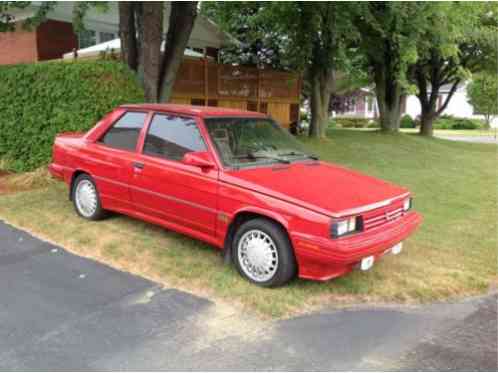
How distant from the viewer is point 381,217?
4.31m

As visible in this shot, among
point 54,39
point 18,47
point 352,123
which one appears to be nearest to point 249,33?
point 54,39

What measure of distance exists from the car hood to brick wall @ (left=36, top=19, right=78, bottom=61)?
13806mm

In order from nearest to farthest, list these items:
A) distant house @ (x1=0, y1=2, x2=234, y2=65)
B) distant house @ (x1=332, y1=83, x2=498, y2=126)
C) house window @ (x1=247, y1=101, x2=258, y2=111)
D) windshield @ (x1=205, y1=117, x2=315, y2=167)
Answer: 1. windshield @ (x1=205, y1=117, x2=315, y2=167)
2. house window @ (x1=247, y1=101, x2=258, y2=111)
3. distant house @ (x1=0, y1=2, x2=234, y2=65)
4. distant house @ (x1=332, y1=83, x2=498, y2=126)

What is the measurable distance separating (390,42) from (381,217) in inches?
542

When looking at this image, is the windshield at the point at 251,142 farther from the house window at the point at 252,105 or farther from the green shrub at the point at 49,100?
the house window at the point at 252,105

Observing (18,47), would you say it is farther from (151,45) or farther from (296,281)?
(296,281)

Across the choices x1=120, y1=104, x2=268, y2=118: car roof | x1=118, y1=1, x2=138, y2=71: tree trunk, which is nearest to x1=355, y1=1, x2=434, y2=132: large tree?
x1=118, y1=1, x2=138, y2=71: tree trunk

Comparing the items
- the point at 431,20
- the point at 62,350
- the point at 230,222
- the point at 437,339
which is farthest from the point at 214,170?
the point at 431,20

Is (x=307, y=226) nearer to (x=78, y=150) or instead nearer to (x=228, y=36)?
(x=78, y=150)

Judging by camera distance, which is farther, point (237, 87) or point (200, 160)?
point (237, 87)

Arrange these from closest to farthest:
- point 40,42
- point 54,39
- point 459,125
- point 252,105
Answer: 1. point 252,105
2. point 40,42
3. point 54,39
4. point 459,125

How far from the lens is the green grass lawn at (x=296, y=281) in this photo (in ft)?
14.0

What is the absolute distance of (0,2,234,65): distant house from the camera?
15.8 metres

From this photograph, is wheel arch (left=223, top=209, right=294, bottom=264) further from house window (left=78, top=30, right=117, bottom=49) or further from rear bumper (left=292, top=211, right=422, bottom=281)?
house window (left=78, top=30, right=117, bottom=49)
